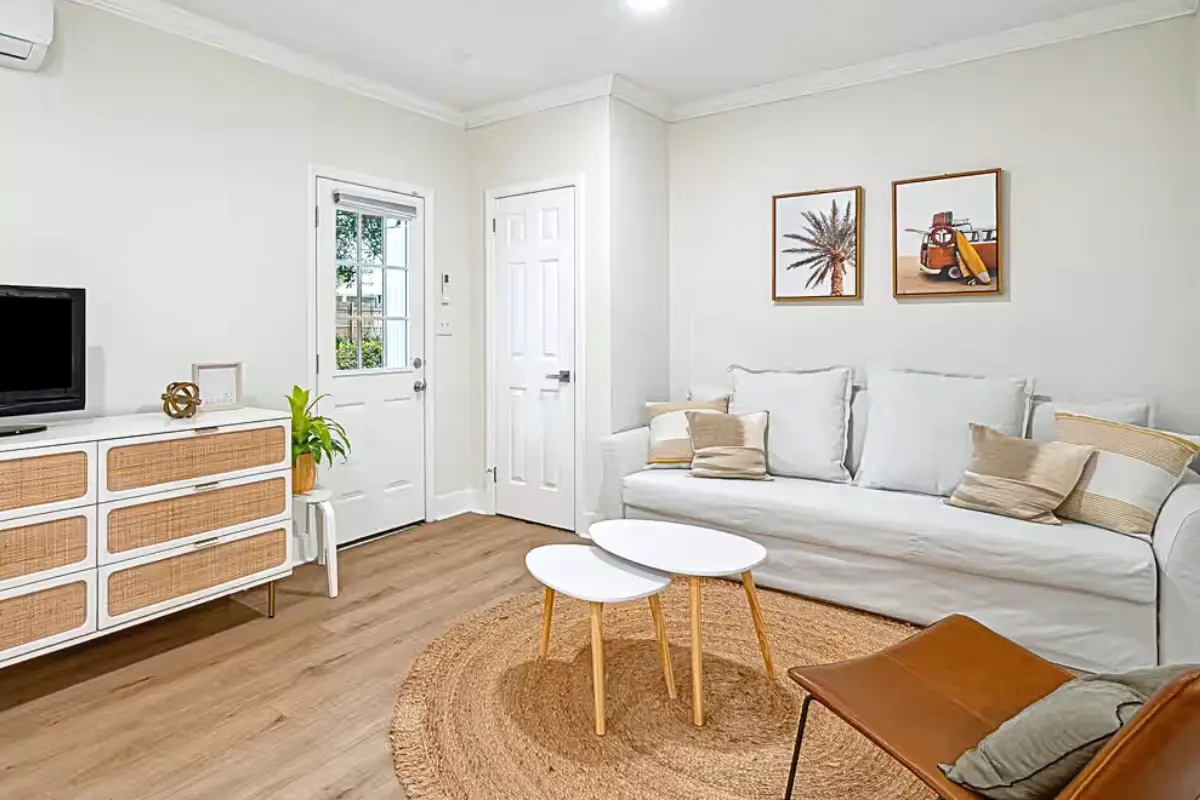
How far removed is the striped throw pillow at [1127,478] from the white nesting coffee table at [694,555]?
4.18 ft

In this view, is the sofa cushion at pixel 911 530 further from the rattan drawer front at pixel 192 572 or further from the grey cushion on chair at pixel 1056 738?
the rattan drawer front at pixel 192 572

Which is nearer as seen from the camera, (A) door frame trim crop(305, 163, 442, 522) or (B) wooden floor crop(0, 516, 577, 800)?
(B) wooden floor crop(0, 516, 577, 800)

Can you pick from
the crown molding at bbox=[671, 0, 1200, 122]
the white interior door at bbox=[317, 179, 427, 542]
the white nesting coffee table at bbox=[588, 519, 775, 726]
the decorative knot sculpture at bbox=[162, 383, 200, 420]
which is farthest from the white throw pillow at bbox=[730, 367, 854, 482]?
the decorative knot sculpture at bbox=[162, 383, 200, 420]

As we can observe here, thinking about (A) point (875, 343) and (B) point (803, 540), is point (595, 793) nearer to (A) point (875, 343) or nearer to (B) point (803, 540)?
(B) point (803, 540)

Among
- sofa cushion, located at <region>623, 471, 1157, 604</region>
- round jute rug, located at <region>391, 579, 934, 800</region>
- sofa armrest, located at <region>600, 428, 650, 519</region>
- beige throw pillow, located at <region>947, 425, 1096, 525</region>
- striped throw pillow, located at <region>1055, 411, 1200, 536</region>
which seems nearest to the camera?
round jute rug, located at <region>391, 579, 934, 800</region>

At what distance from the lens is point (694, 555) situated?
2391 millimetres

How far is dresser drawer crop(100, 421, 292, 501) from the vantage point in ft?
8.15

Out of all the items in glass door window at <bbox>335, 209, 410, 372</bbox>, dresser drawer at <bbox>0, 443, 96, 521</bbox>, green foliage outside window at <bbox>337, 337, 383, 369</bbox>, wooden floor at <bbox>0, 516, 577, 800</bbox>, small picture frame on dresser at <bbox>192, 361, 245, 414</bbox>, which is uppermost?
glass door window at <bbox>335, 209, 410, 372</bbox>

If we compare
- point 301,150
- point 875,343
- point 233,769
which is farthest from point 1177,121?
point 233,769

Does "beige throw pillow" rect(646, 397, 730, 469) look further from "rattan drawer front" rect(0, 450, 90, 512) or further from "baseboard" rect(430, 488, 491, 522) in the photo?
"rattan drawer front" rect(0, 450, 90, 512)

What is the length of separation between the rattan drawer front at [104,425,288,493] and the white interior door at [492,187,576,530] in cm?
166

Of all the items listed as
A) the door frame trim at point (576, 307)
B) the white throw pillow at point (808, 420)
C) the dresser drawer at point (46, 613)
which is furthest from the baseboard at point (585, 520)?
the dresser drawer at point (46, 613)

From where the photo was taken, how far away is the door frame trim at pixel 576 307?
13.6 ft

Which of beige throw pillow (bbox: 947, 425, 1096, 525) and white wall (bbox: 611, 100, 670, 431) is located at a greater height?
white wall (bbox: 611, 100, 670, 431)
